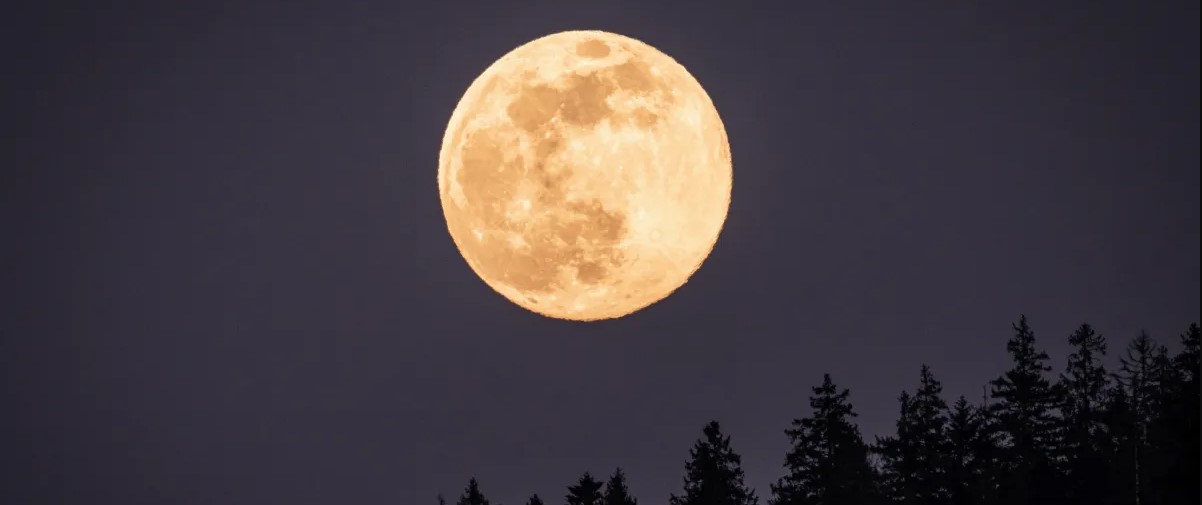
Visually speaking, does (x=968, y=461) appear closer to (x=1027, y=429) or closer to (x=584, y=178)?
(x=1027, y=429)

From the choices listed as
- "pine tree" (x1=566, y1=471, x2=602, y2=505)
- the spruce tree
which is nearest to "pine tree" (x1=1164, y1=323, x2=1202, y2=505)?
the spruce tree

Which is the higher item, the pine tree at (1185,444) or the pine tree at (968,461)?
the pine tree at (968,461)

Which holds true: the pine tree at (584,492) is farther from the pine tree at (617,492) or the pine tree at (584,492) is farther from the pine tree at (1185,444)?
the pine tree at (1185,444)

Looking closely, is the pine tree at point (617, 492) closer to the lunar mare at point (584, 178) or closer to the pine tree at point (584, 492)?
the pine tree at point (584, 492)

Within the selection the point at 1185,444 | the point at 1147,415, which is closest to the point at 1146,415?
the point at 1147,415

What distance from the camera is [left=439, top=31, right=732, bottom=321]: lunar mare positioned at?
32406 millimetres

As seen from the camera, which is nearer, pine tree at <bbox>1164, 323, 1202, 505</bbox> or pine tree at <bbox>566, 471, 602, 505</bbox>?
pine tree at <bbox>1164, 323, 1202, 505</bbox>

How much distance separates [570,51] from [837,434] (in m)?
25.4

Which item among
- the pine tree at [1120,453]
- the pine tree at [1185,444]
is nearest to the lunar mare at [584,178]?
the pine tree at [1185,444]

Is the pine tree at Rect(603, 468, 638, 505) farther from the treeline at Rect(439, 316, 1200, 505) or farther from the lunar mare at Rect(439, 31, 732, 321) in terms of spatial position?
the lunar mare at Rect(439, 31, 732, 321)

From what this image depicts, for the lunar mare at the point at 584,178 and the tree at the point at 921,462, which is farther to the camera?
the tree at the point at 921,462

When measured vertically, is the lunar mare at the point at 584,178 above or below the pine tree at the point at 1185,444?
above

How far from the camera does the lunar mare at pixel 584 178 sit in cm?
3241

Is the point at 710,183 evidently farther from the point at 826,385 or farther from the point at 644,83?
the point at 826,385
